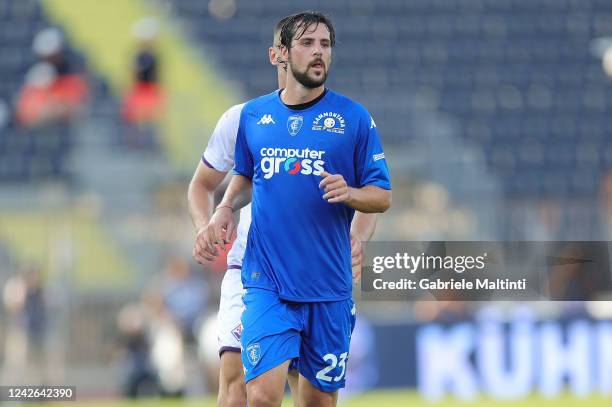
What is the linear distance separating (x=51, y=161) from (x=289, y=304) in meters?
13.4

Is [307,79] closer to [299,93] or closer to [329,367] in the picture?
[299,93]

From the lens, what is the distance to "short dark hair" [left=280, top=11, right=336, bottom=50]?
20.1ft

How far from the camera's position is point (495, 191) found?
60.2ft

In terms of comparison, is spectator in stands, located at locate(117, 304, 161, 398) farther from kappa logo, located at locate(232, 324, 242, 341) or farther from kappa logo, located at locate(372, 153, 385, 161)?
kappa logo, located at locate(372, 153, 385, 161)

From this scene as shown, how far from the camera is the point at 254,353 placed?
6105mm

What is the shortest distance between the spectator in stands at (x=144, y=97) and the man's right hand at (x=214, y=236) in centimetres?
1191

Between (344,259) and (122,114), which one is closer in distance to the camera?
(344,259)

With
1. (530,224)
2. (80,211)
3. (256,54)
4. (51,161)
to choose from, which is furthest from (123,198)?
(256,54)

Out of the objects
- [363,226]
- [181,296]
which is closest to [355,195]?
[363,226]

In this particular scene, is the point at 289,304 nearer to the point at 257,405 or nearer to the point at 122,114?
the point at 257,405

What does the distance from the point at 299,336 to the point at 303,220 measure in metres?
0.59

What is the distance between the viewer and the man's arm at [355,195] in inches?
226

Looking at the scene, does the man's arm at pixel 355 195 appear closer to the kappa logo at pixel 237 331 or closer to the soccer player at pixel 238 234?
the soccer player at pixel 238 234

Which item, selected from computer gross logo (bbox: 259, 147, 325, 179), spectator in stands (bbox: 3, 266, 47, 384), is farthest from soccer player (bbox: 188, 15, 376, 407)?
spectator in stands (bbox: 3, 266, 47, 384)
